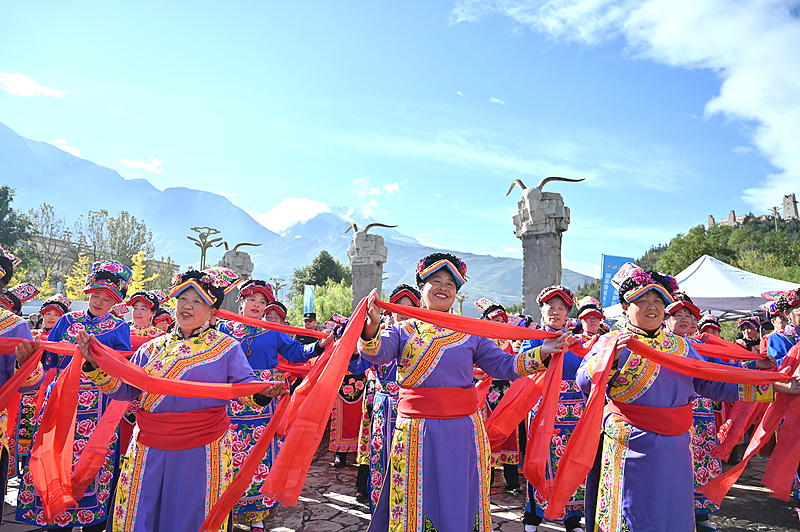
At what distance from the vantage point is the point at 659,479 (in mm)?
2732

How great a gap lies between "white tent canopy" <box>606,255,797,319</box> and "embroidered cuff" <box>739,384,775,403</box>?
27.8 ft

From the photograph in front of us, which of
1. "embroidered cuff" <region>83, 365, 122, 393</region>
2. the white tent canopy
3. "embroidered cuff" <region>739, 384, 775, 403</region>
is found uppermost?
the white tent canopy

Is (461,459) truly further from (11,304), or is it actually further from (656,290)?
(11,304)

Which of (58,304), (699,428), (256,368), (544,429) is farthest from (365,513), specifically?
(58,304)

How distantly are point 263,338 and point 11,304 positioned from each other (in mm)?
2861

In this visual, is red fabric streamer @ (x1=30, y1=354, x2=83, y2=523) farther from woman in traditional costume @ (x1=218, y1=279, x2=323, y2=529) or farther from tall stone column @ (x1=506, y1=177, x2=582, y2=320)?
tall stone column @ (x1=506, y1=177, x2=582, y2=320)

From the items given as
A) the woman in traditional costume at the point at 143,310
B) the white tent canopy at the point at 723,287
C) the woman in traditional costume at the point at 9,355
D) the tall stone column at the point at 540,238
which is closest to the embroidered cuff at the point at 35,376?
the woman in traditional costume at the point at 9,355

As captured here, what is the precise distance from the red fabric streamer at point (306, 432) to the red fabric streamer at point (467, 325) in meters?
0.33

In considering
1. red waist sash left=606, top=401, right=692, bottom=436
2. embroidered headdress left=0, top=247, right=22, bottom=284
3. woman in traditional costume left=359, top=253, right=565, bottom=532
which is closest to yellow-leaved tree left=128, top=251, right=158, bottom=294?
embroidered headdress left=0, top=247, right=22, bottom=284

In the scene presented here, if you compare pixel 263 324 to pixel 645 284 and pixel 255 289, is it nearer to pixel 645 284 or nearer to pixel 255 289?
pixel 255 289

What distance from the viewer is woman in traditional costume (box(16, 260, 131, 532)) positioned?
370 cm

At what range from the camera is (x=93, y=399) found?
411 cm

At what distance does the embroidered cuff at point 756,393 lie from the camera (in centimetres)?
296

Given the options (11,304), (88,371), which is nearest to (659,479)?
(88,371)
